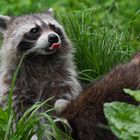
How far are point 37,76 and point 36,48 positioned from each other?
11.5 inches

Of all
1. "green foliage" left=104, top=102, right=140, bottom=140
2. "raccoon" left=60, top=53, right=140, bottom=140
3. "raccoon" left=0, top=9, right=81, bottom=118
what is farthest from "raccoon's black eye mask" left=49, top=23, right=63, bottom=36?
"green foliage" left=104, top=102, right=140, bottom=140

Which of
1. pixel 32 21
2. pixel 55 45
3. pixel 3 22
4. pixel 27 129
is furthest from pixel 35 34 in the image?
pixel 27 129

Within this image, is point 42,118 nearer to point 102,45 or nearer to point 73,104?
point 73,104

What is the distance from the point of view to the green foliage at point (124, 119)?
5.39 meters

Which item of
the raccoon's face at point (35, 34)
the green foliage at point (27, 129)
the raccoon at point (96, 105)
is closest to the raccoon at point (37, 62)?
the raccoon's face at point (35, 34)

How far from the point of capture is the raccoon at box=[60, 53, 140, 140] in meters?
5.99

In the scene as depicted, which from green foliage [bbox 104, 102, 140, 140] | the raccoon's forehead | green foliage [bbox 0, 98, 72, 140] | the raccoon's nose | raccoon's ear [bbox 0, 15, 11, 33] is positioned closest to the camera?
green foliage [bbox 104, 102, 140, 140]

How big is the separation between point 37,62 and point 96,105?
1.77 meters

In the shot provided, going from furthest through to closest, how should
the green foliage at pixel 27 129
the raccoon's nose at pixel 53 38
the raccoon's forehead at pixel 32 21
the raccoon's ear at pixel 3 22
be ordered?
the raccoon's ear at pixel 3 22 < the raccoon's forehead at pixel 32 21 < the raccoon's nose at pixel 53 38 < the green foliage at pixel 27 129

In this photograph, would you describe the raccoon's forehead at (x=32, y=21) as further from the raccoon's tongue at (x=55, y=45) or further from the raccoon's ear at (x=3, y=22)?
the raccoon's tongue at (x=55, y=45)

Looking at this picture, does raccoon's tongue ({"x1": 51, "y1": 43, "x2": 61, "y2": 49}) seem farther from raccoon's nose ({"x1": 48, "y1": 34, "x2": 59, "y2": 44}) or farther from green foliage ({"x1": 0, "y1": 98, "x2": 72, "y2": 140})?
green foliage ({"x1": 0, "y1": 98, "x2": 72, "y2": 140})

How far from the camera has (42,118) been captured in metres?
6.73

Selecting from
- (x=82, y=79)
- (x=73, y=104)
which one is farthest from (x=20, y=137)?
(x=82, y=79)

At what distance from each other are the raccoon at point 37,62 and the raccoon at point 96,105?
4.16ft
